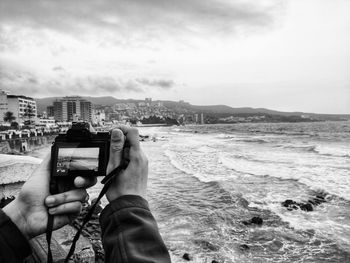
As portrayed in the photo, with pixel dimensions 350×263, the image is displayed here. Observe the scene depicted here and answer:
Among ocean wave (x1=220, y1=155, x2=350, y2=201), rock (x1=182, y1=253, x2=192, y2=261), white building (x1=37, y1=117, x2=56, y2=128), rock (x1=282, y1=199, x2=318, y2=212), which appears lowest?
white building (x1=37, y1=117, x2=56, y2=128)

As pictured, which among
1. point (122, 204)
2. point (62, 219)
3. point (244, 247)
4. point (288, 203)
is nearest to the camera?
point (122, 204)

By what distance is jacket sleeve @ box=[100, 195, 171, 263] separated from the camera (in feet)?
3.70

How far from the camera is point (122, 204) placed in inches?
50.9

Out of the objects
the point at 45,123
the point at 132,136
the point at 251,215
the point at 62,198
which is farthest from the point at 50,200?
the point at 45,123

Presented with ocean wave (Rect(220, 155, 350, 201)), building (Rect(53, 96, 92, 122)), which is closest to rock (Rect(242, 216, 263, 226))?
ocean wave (Rect(220, 155, 350, 201))

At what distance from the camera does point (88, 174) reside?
1.62m

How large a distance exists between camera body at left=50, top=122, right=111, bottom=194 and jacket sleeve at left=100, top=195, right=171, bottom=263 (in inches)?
14.5

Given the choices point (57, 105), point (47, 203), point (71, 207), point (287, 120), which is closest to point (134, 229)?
point (71, 207)

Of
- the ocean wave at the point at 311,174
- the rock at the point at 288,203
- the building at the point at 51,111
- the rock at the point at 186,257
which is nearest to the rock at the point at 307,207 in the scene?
the rock at the point at 288,203

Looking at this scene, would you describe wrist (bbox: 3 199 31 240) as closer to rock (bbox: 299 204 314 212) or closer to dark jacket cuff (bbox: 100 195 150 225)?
dark jacket cuff (bbox: 100 195 150 225)

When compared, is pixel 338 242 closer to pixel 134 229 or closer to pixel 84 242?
pixel 84 242

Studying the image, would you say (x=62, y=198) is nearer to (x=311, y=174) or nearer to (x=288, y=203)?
(x=288, y=203)

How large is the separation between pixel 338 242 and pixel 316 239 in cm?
49

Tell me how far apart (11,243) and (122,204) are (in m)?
0.58
